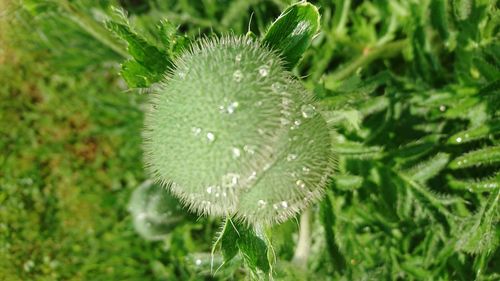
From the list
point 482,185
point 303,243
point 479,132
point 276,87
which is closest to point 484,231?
point 482,185

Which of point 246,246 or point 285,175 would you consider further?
point 246,246

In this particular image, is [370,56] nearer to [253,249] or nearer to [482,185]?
[482,185]

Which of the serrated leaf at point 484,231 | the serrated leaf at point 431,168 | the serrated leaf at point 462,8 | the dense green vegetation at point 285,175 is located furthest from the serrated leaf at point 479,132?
the serrated leaf at point 462,8

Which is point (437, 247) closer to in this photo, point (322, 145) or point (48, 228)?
point (322, 145)

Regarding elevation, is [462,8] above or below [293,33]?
above

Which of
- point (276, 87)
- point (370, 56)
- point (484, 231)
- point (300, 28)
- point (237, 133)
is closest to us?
point (237, 133)

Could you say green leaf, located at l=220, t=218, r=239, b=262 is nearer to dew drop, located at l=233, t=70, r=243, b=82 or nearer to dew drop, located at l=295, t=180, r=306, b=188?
dew drop, located at l=295, t=180, r=306, b=188

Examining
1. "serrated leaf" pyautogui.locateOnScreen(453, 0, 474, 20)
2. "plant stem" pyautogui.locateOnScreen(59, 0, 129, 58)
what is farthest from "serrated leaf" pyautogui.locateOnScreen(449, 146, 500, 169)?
"plant stem" pyautogui.locateOnScreen(59, 0, 129, 58)
